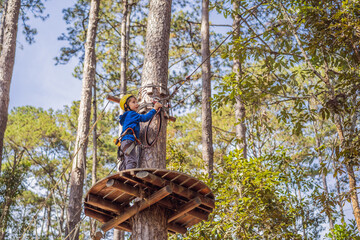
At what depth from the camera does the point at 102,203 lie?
4230 millimetres

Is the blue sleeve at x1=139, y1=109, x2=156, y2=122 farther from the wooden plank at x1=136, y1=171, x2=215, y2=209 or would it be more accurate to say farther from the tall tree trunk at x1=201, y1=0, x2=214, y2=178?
the tall tree trunk at x1=201, y1=0, x2=214, y2=178

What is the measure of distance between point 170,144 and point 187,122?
7779 millimetres

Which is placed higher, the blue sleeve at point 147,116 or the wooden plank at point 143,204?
the blue sleeve at point 147,116

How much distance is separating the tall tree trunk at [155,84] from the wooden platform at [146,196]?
13 centimetres

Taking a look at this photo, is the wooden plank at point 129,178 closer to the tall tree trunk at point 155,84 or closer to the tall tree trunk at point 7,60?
the tall tree trunk at point 155,84

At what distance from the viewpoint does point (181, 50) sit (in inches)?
574

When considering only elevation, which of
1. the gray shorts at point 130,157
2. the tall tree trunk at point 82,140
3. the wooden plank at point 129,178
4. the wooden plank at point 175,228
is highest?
the tall tree trunk at point 82,140

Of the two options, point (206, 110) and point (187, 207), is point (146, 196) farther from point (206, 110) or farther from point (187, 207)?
point (206, 110)

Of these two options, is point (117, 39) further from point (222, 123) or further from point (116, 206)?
point (116, 206)

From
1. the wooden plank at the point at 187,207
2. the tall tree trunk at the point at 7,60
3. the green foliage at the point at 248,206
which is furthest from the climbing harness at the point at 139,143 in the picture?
the tall tree trunk at the point at 7,60

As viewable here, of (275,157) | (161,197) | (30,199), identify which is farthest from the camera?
(30,199)

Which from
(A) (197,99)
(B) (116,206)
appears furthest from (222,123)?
(B) (116,206)

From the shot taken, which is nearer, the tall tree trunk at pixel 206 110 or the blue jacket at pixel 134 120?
the blue jacket at pixel 134 120

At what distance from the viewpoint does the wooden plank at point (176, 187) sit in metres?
3.78
